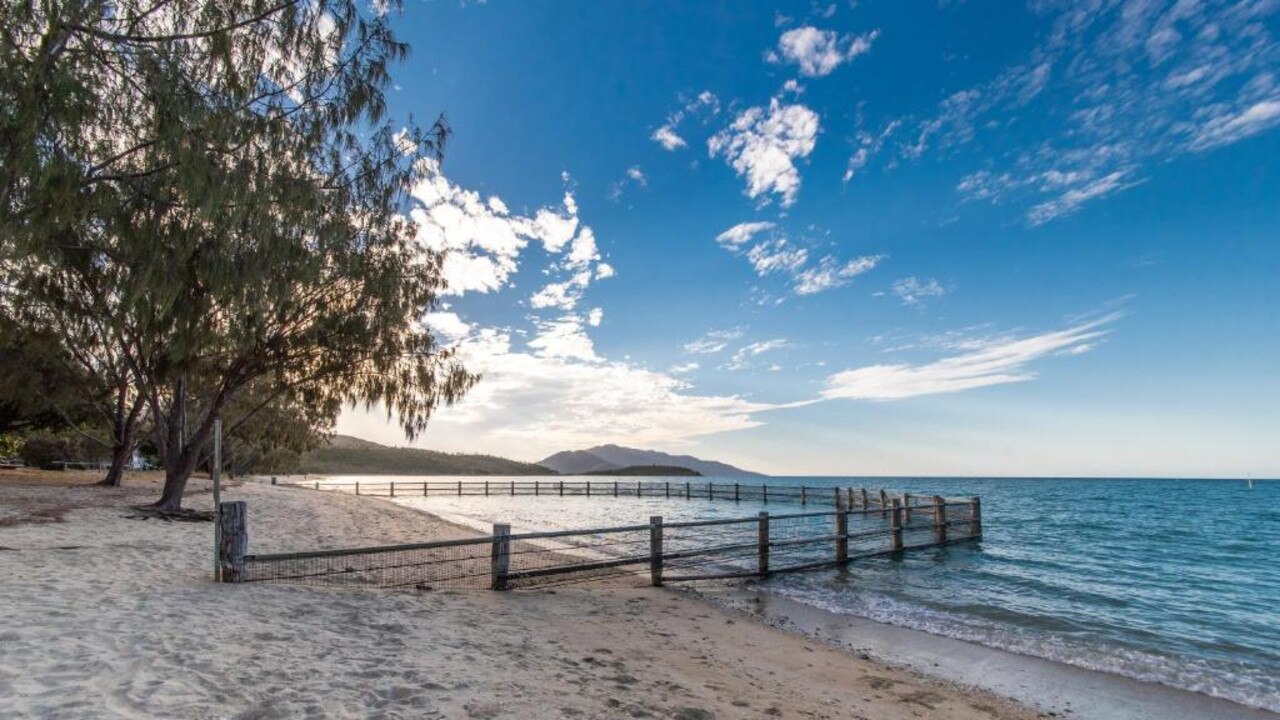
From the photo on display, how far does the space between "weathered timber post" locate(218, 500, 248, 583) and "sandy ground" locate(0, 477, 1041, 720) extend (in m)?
0.24

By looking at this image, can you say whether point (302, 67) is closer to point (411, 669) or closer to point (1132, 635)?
point (411, 669)

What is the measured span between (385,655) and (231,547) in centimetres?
402

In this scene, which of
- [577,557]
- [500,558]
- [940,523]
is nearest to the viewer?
[500,558]

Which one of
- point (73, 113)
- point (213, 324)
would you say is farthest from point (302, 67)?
point (213, 324)

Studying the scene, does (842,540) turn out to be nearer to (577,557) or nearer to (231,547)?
(577,557)

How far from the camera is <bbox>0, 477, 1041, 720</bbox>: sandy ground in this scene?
448cm

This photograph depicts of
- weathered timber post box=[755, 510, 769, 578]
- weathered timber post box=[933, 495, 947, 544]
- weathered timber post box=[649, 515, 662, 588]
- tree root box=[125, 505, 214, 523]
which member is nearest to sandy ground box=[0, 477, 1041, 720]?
weathered timber post box=[649, 515, 662, 588]

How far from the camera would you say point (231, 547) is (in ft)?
26.9

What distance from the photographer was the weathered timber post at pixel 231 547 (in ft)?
26.8

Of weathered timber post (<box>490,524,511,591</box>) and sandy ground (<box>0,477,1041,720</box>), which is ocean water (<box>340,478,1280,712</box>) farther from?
weathered timber post (<box>490,524,511,591</box>)

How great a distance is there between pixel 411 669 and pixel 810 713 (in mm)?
3599

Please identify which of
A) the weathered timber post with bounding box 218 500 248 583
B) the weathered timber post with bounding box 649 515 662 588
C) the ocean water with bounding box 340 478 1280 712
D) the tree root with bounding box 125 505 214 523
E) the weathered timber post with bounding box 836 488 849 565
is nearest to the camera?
the weathered timber post with bounding box 218 500 248 583

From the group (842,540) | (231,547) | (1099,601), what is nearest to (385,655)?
(231,547)

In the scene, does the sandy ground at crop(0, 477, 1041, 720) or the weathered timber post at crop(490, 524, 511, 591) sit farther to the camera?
the weathered timber post at crop(490, 524, 511, 591)
